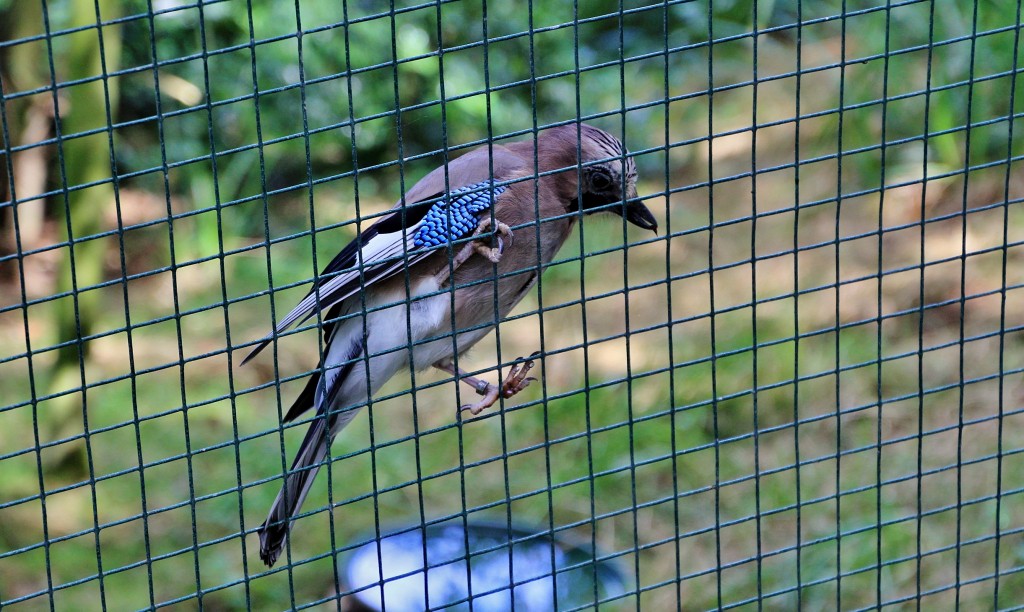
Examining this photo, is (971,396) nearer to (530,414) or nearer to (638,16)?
(530,414)

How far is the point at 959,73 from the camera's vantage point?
20.6 ft

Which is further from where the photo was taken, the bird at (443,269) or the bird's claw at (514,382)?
the bird's claw at (514,382)

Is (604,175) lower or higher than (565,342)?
higher

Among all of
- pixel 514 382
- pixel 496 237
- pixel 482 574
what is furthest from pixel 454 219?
pixel 482 574

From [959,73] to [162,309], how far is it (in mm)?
4316

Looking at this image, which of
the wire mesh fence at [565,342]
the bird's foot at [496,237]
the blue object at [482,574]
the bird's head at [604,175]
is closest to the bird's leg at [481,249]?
A: the bird's foot at [496,237]

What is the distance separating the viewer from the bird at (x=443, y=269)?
310 cm

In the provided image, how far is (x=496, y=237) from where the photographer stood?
121 inches

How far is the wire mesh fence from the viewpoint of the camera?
175 inches

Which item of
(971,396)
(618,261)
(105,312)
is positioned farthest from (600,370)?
(105,312)

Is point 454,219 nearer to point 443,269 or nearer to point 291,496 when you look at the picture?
point 443,269

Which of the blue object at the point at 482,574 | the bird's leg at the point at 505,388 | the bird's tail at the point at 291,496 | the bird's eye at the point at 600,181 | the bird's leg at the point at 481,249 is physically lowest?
the blue object at the point at 482,574

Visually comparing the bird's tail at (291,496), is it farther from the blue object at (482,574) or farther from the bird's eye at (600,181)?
the blue object at (482,574)

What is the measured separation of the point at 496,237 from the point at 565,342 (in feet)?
10.5
